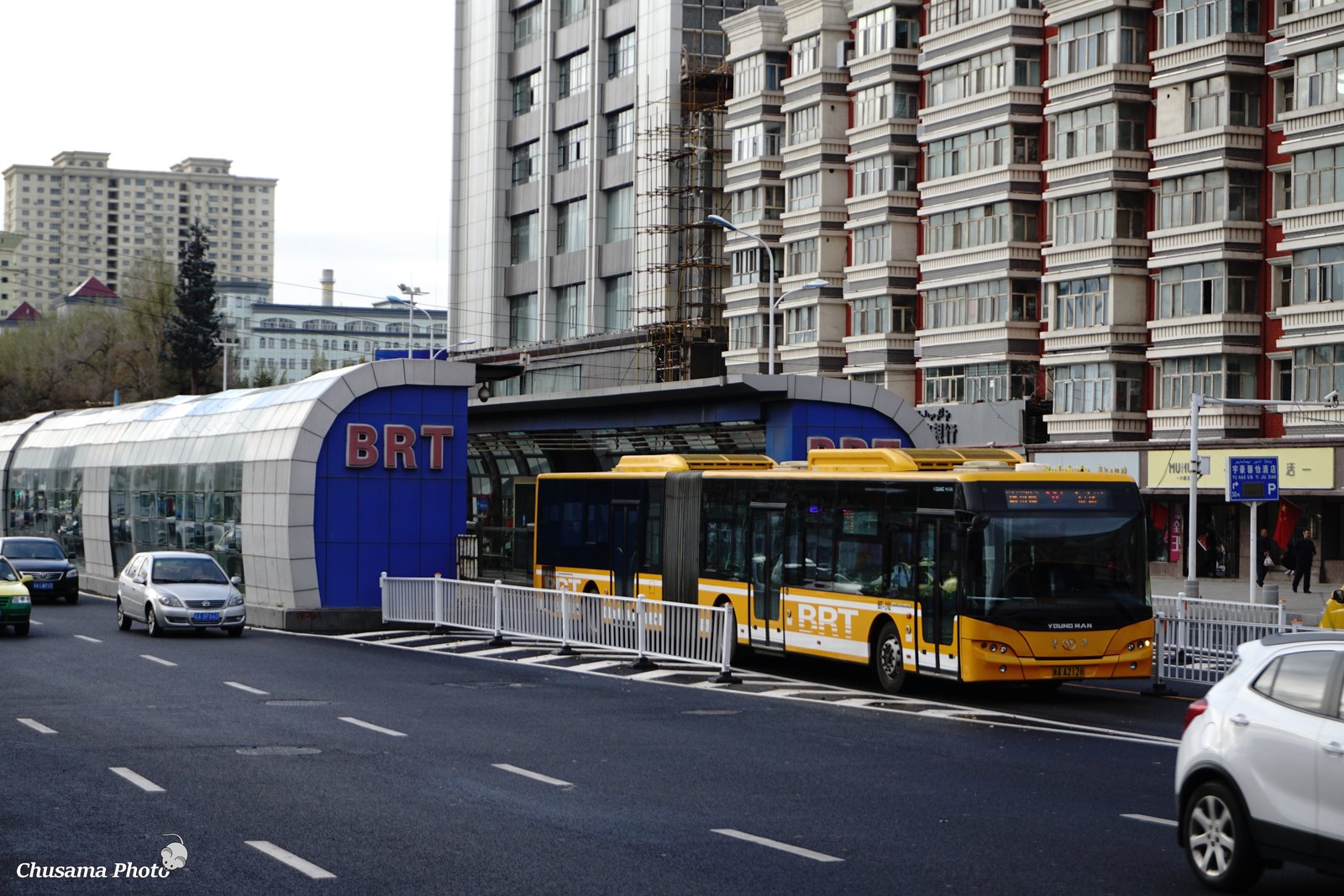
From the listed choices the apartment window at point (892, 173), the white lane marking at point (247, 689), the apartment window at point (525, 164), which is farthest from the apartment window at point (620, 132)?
Answer: the white lane marking at point (247, 689)

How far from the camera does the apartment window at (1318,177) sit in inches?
1921

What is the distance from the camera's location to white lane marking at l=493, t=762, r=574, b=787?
14148mm

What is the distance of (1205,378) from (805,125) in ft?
74.9

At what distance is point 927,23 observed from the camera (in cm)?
6400

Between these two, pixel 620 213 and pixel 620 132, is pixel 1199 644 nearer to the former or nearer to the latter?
pixel 620 213

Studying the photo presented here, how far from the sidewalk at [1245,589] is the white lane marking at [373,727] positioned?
28.0 meters

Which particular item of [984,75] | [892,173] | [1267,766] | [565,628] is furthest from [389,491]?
[892,173]

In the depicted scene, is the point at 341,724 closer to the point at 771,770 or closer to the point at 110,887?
the point at 771,770

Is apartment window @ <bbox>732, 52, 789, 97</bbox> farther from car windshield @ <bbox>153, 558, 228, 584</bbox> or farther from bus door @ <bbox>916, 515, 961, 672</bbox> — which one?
bus door @ <bbox>916, 515, 961, 672</bbox>

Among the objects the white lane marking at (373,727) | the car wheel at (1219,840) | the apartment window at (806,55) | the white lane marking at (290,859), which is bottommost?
the white lane marking at (373,727)

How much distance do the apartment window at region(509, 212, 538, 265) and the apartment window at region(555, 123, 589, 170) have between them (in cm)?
389

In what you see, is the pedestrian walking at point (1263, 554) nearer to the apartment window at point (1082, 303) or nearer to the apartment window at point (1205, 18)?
the apartment window at point (1082, 303)

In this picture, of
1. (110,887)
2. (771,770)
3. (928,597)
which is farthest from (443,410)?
(110,887)

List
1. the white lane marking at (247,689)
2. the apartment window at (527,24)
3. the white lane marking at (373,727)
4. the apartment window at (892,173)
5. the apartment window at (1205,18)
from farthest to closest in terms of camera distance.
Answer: the apartment window at (527,24), the apartment window at (892,173), the apartment window at (1205,18), the white lane marking at (247,689), the white lane marking at (373,727)
